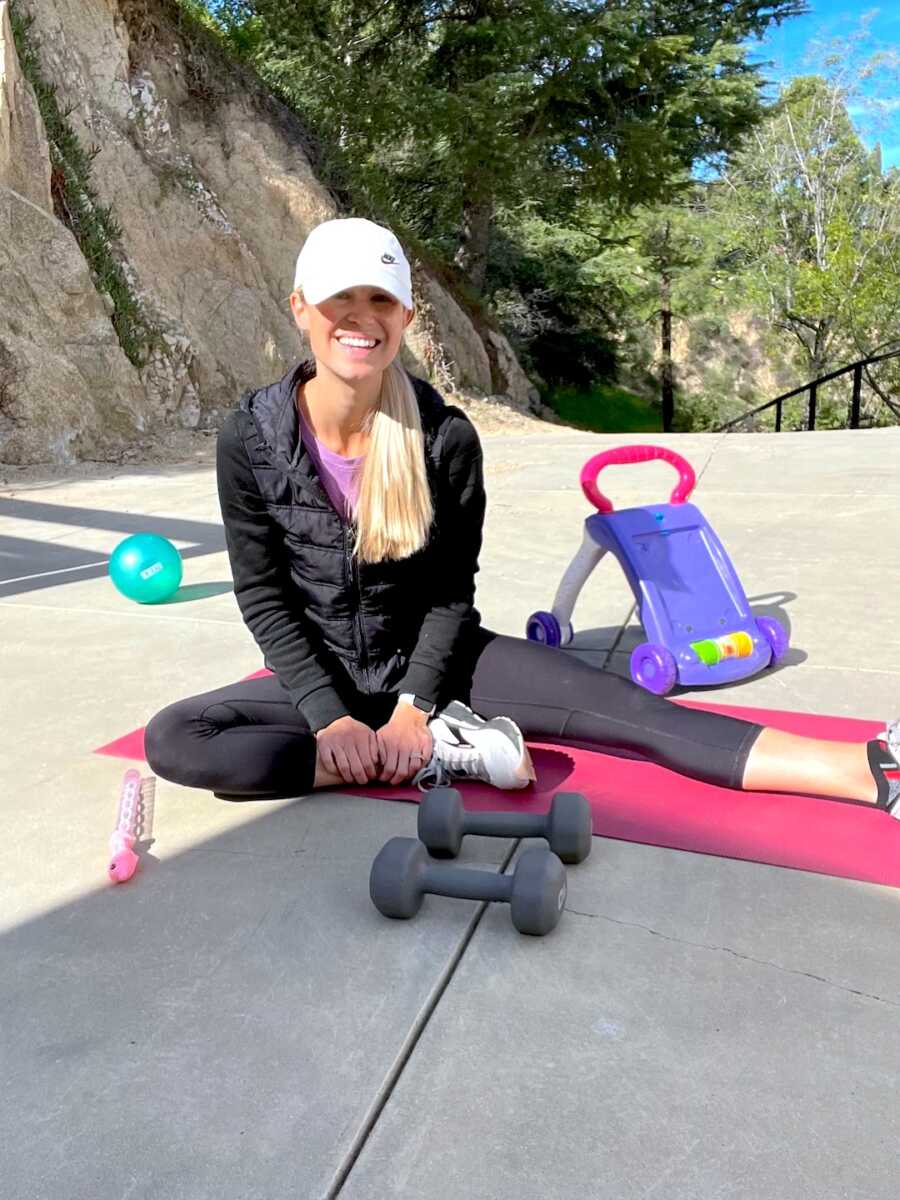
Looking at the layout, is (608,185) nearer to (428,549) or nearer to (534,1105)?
(428,549)

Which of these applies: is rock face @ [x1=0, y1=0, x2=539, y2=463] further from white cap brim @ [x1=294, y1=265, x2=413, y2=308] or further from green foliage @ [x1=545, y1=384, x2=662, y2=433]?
green foliage @ [x1=545, y1=384, x2=662, y2=433]

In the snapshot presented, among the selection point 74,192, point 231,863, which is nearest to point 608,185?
point 74,192

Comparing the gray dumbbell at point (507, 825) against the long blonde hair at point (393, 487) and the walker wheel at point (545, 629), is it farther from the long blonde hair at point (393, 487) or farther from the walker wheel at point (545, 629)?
the walker wheel at point (545, 629)

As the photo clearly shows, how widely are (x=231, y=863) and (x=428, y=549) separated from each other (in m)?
0.90

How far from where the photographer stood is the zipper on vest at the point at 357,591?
2.55m

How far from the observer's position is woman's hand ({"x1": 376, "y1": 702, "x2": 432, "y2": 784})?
250cm

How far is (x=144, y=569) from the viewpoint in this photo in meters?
4.50

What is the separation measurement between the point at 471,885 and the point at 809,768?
955mm

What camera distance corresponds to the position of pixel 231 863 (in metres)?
2.24

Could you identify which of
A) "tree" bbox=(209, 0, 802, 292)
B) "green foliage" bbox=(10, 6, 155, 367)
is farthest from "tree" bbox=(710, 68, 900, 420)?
"green foliage" bbox=(10, 6, 155, 367)

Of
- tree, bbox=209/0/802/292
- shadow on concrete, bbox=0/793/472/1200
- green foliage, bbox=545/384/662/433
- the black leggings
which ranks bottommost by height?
shadow on concrete, bbox=0/793/472/1200

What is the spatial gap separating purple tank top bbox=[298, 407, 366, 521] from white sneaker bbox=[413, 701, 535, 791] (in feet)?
1.89

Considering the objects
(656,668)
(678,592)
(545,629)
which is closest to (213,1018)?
(656,668)

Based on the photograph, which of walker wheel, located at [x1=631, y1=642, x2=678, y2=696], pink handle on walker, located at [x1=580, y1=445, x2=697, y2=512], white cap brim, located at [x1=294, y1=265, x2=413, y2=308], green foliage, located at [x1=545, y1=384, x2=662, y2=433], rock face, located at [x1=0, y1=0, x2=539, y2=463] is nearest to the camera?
white cap brim, located at [x1=294, y1=265, x2=413, y2=308]
